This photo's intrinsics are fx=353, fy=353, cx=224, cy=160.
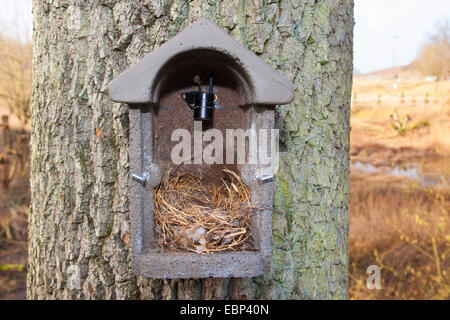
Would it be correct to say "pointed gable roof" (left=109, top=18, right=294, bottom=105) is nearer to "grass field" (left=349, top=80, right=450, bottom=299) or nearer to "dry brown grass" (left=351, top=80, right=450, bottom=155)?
"grass field" (left=349, top=80, right=450, bottom=299)

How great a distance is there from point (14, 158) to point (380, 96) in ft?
38.5

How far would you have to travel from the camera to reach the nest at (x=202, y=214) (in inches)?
59.4

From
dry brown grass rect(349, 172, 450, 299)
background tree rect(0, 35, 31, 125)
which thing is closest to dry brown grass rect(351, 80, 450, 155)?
dry brown grass rect(349, 172, 450, 299)

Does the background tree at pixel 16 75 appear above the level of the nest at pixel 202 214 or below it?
above

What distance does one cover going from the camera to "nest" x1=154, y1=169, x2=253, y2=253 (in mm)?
1510

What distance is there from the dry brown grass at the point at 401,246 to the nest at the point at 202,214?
3729 mm

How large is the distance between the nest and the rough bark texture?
20cm

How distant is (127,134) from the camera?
5.50 ft

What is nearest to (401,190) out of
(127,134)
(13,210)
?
(127,134)

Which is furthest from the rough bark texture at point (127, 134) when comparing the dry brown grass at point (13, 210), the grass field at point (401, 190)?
the grass field at point (401, 190)

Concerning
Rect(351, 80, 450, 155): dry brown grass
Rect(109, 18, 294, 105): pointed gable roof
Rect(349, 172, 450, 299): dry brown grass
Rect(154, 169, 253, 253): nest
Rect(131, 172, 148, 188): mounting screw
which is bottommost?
Rect(349, 172, 450, 299): dry brown grass

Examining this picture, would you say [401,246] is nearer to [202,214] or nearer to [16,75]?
[202,214]

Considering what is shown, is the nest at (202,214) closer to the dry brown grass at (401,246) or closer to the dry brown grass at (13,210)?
the dry brown grass at (13,210)

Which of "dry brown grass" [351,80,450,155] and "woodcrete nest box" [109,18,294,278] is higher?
"dry brown grass" [351,80,450,155]
